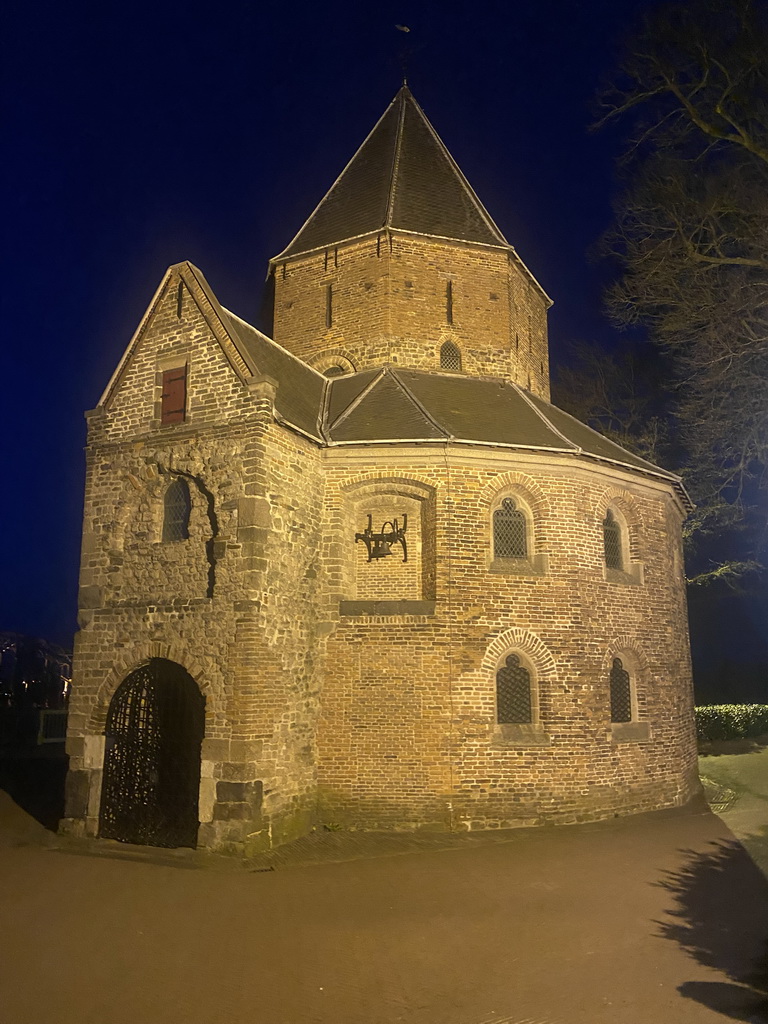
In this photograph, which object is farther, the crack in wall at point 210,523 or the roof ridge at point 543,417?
the roof ridge at point 543,417

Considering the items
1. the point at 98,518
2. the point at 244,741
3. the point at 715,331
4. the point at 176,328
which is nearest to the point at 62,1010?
the point at 244,741

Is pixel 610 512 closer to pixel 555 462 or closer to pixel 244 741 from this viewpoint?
pixel 555 462

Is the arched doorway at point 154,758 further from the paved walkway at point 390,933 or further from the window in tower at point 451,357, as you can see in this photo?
the window in tower at point 451,357

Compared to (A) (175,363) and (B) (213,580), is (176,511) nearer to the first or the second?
(B) (213,580)

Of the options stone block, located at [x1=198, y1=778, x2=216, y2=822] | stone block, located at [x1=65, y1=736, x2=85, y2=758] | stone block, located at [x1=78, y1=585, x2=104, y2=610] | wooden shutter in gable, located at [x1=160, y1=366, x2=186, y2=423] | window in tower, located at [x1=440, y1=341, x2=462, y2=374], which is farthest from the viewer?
window in tower, located at [x1=440, y1=341, x2=462, y2=374]

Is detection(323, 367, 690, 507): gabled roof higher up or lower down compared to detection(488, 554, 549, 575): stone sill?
higher up

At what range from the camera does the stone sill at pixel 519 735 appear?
14.1 meters

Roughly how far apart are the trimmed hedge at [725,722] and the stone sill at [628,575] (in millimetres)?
12425

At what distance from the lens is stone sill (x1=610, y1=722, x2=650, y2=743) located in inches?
598

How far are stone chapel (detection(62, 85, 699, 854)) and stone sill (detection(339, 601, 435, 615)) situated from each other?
0.04 metres

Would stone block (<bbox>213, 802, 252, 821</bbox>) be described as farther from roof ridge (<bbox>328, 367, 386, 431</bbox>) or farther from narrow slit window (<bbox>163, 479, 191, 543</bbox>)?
roof ridge (<bbox>328, 367, 386, 431</bbox>)

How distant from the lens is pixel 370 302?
753 inches

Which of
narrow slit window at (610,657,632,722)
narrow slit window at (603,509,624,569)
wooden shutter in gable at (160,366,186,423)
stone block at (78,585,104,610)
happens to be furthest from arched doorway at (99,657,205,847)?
narrow slit window at (603,509,624,569)

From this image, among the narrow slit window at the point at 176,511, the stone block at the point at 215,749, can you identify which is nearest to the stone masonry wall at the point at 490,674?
the stone block at the point at 215,749
